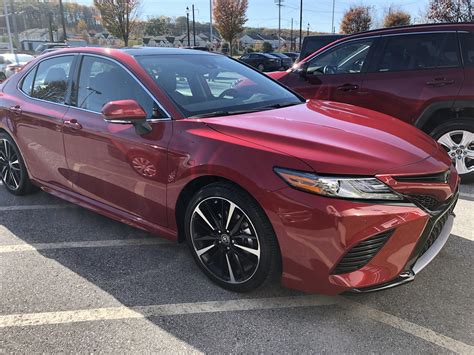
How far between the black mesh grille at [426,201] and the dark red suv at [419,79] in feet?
8.93

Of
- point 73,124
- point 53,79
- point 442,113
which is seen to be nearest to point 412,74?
point 442,113

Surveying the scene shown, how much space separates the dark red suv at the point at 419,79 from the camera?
15.9ft

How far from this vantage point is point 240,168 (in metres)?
2.60

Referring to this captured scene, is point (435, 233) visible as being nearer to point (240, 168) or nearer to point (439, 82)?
point (240, 168)

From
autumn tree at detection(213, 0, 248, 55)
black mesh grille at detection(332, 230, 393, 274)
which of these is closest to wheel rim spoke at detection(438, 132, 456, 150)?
black mesh grille at detection(332, 230, 393, 274)

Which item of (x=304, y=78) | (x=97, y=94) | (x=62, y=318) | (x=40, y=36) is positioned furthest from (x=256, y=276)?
(x=40, y=36)

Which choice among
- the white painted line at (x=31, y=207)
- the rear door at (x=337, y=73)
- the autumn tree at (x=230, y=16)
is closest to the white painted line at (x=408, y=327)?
the white painted line at (x=31, y=207)

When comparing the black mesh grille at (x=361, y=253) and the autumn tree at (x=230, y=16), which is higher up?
the autumn tree at (x=230, y=16)

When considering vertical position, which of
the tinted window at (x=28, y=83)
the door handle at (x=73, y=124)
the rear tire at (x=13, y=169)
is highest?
the tinted window at (x=28, y=83)

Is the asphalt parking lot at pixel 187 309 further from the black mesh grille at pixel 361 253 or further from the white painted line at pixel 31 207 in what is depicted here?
the white painted line at pixel 31 207

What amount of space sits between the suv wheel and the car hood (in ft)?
6.27

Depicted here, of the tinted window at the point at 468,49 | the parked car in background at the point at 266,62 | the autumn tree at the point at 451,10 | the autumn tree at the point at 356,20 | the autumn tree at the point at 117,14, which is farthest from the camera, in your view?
the autumn tree at the point at 356,20

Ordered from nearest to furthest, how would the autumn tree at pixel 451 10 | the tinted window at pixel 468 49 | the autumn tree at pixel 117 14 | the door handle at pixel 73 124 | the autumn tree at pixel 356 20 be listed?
the door handle at pixel 73 124, the tinted window at pixel 468 49, the autumn tree at pixel 451 10, the autumn tree at pixel 117 14, the autumn tree at pixel 356 20

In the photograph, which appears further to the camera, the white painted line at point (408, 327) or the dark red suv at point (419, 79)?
the dark red suv at point (419, 79)
